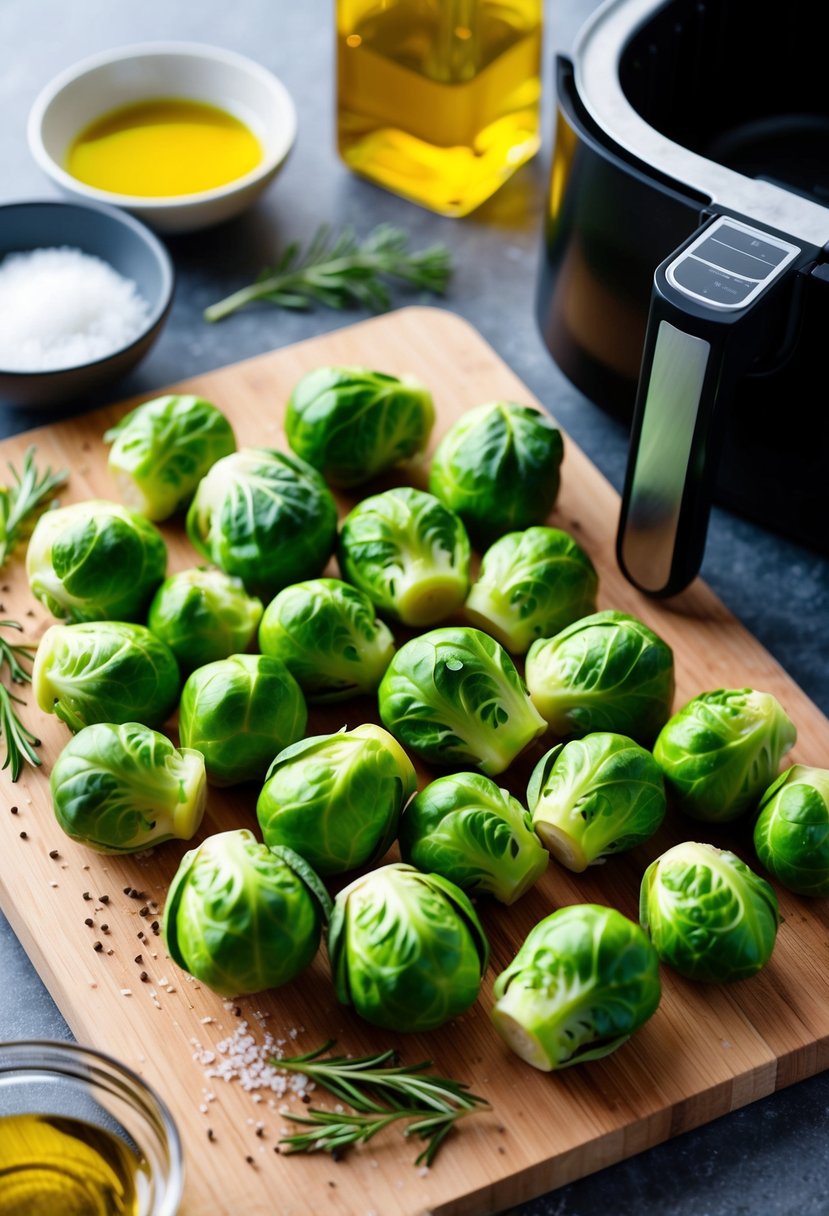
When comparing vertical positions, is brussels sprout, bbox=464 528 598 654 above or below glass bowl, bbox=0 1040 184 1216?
above

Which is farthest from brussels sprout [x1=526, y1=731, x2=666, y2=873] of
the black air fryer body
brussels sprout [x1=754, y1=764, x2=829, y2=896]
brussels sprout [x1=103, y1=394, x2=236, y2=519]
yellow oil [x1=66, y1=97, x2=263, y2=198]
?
yellow oil [x1=66, y1=97, x2=263, y2=198]

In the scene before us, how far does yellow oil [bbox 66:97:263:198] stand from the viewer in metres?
2.99

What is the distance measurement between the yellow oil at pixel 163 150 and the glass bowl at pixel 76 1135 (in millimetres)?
1886

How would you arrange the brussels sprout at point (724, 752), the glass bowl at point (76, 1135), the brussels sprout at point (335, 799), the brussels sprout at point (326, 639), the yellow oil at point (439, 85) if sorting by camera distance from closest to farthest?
the glass bowl at point (76, 1135), the brussels sprout at point (335, 799), the brussels sprout at point (724, 752), the brussels sprout at point (326, 639), the yellow oil at point (439, 85)

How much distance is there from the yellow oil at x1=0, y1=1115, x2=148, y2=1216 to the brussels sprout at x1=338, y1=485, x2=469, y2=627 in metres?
0.93

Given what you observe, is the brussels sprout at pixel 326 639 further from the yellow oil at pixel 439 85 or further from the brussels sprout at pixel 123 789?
the yellow oil at pixel 439 85

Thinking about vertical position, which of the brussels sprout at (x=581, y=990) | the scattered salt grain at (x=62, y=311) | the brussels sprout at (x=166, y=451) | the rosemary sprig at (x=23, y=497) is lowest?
the brussels sprout at (x=581, y=990)

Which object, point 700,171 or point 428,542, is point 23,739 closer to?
point 428,542

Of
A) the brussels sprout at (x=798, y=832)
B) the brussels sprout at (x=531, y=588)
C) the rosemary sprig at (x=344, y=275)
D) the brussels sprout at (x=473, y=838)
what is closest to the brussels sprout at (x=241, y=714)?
the brussels sprout at (x=473, y=838)

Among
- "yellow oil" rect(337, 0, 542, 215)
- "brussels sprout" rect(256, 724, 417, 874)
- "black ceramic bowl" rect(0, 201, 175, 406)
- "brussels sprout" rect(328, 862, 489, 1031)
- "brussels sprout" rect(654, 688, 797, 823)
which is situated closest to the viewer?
"brussels sprout" rect(328, 862, 489, 1031)

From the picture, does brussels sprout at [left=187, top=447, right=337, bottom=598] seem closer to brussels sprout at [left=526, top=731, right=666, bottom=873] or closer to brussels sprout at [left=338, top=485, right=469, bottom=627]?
brussels sprout at [left=338, top=485, right=469, bottom=627]

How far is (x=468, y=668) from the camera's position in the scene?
2.09m

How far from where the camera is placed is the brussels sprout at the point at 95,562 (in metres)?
2.26

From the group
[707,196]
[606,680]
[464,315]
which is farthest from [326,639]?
[464,315]
